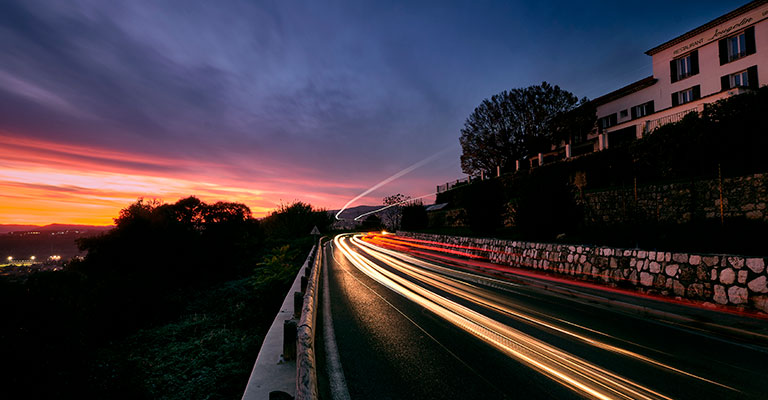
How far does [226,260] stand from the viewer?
31.5m

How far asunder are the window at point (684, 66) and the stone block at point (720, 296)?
1440 inches

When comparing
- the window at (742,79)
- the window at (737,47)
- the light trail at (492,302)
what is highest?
the window at (737,47)

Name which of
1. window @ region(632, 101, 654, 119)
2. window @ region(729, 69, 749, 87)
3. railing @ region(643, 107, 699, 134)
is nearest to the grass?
railing @ region(643, 107, 699, 134)

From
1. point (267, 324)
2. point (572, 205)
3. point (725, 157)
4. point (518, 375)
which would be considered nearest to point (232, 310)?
point (267, 324)

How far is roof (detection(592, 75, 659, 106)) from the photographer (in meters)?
37.1

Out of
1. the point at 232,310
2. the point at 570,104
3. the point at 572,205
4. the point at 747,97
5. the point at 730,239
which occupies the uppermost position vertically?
the point at 570,104

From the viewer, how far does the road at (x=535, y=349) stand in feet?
13.4

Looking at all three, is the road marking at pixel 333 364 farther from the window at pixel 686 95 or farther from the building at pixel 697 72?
the window at pixel 686 95

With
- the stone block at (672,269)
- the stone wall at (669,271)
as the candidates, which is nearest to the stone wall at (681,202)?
the stone wall at (669,271)

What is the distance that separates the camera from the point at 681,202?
17781 millimetres

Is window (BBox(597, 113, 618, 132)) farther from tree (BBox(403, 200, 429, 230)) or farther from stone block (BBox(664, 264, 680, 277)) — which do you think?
stone block (BBox(664, 264, 680, 277))

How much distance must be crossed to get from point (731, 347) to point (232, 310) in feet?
51.1

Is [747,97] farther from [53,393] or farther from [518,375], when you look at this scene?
[53,393]

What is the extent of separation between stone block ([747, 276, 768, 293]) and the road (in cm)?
100
